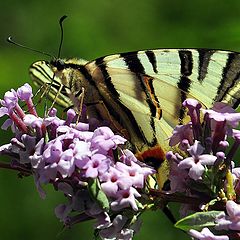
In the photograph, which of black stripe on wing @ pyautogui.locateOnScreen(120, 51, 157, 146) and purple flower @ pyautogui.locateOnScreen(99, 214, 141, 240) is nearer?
purple flower @ pyautogui.locateOnScreen(99, 214, 141, 240)

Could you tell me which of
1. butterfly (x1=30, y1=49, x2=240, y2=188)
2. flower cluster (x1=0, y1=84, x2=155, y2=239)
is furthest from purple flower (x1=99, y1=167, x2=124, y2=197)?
butterfly (x1=30, y1=49, x2=240, y2=188)

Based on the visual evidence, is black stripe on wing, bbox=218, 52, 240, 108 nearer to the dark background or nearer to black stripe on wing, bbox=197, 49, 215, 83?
black stripe on wing, bbox=197, 49, 215, 83

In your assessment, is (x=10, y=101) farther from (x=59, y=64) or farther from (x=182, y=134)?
(x=182, y=134)

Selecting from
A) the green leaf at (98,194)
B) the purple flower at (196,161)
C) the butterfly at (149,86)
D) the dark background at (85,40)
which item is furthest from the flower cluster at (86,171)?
the dark background at (85,40)

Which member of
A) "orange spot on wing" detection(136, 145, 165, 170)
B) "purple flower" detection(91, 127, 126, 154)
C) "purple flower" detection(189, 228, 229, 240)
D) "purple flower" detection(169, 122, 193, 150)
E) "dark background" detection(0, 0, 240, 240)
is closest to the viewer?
"purple flower" detection(189, 228, 229, 240)

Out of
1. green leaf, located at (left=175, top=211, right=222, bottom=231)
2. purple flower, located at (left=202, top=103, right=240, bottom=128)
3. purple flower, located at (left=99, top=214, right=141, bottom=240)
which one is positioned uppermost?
purple flower, located at (left=202, top=103, right=240, bottom=128)

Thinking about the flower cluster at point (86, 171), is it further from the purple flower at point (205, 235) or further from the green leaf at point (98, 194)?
the purple flower at point (205, 235)

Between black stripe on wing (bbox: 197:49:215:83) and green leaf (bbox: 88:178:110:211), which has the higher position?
black stripe on wing (bbox: 197:49:215:83)

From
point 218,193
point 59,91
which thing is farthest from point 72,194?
point 59,91
